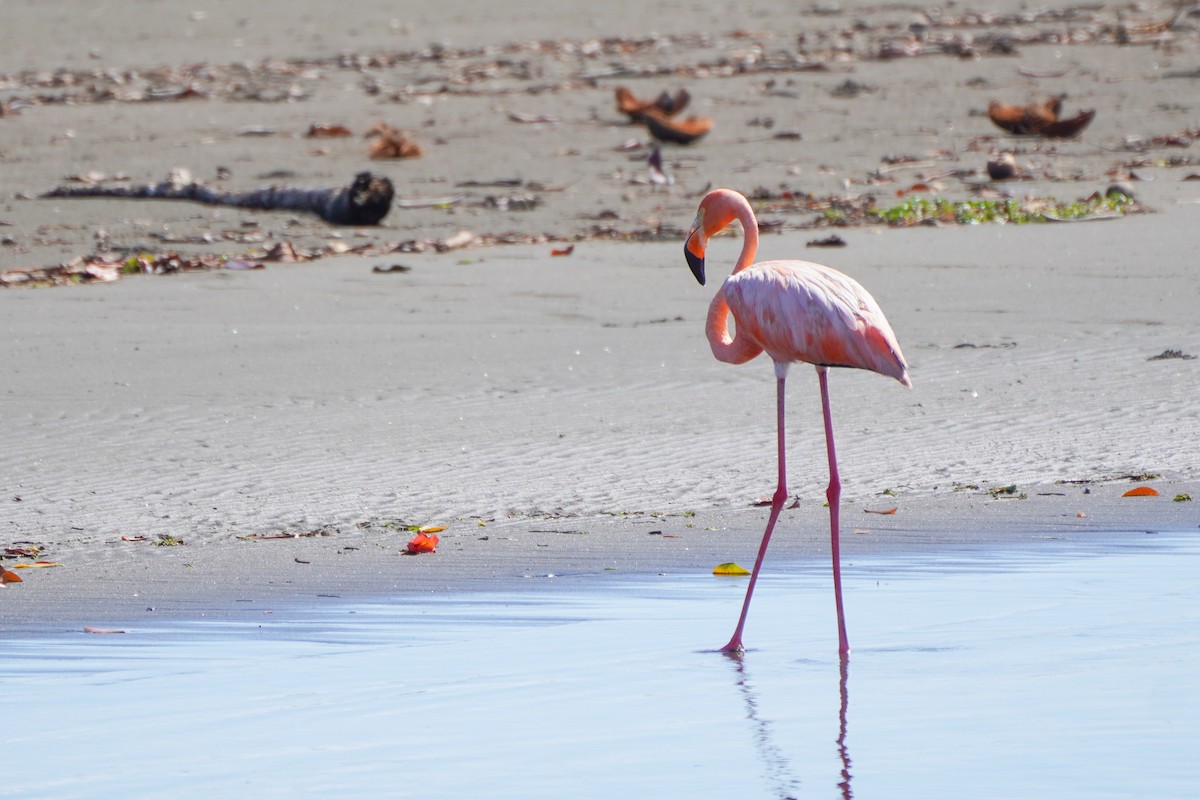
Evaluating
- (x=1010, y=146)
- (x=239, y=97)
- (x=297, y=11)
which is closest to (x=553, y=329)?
(x=1010, y=146)

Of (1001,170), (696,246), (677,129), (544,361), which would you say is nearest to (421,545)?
(696,246)

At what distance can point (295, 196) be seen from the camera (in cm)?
1384

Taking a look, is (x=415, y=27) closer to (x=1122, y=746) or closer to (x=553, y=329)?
(x=553, y=329)

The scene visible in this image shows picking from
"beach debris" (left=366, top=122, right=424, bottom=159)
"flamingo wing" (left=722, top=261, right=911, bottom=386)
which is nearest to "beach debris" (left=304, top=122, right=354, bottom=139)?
"beach debris" (left=366, top=122, right=424, bottom=159)

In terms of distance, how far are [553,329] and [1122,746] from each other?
5.51 m

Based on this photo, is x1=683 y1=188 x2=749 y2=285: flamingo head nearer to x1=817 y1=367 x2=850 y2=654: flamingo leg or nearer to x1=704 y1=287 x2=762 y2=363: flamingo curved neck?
x1=704 y1=287 x2=762 y2=363: flamingo curved neck

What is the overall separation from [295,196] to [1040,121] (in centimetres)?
697

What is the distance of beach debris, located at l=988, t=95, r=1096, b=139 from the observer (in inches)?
667

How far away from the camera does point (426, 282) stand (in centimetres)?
1102

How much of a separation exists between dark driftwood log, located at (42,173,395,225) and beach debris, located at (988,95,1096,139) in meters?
6.01

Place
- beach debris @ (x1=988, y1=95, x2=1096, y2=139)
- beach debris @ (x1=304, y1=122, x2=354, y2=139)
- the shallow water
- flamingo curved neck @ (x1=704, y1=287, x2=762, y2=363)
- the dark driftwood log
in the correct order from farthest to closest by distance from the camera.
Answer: beach debris @ (x1=304, y1=122, x2=354, y2=139)
beach debris @ (x1=988, y1=95, x2=1096, y2=139)
the dark driftwood log
flamingo curved neck @ (x1=704, y1=287, x2=762, y2=363)
the shallow water

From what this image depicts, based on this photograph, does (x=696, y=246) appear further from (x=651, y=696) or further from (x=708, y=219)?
(x=651, y=696)

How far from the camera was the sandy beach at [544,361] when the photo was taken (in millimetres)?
6465

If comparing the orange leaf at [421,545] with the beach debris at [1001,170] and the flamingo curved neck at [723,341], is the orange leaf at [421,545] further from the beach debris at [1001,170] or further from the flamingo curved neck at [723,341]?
the beach debris at [1001,170]
